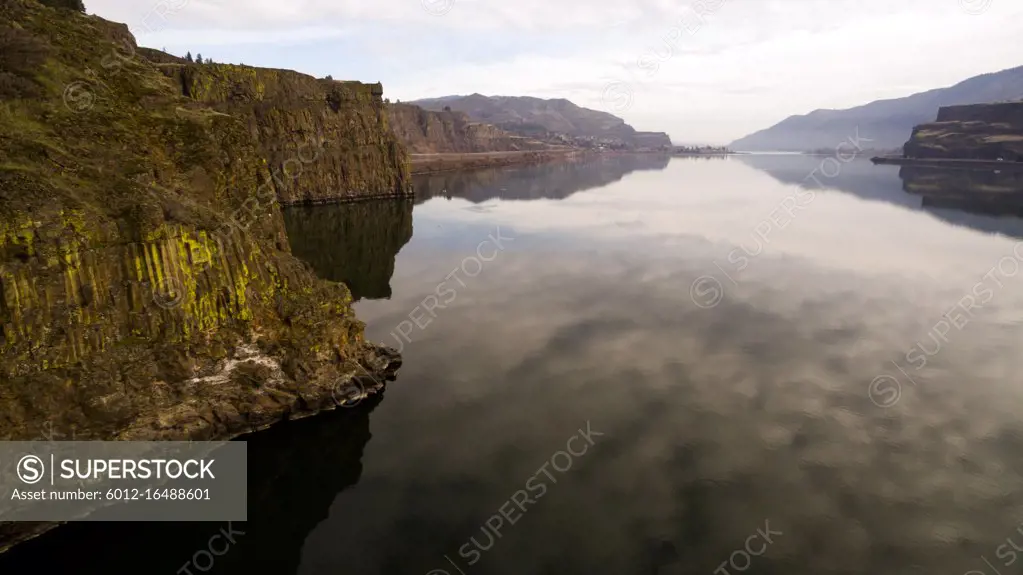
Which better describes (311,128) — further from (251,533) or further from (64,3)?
(251,533)

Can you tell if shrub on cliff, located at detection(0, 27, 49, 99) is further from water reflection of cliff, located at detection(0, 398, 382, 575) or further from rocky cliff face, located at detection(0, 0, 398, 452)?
water reflection of cliff, located at detection(0, 398, 382, 575)

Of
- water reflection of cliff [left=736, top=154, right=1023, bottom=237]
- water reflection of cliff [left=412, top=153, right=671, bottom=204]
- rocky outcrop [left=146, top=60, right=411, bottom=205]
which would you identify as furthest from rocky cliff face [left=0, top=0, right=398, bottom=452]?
water reflection of cliff [left=736, top=154, right=1023, bottom=237]

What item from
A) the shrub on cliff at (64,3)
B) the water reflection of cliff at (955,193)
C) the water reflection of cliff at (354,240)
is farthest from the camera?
the water reflection of cliff at (955,193)

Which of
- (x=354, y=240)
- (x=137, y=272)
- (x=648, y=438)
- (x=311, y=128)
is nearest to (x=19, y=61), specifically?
(x=137, y=272)

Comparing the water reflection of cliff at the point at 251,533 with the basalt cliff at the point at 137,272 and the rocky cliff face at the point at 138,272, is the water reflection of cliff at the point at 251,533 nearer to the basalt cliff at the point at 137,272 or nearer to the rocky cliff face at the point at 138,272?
the basalt cliff at the point at 137,272

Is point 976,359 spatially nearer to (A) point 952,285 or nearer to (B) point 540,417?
(A) point 952,285

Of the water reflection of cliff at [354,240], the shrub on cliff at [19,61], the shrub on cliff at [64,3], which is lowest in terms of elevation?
the water reflection of cliff at [354,240]

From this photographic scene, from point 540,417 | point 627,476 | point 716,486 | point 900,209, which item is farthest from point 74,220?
point 900,209

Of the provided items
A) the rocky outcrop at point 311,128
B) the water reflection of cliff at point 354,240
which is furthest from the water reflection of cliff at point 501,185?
the water reflection of cliff at point 354,240
